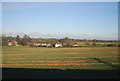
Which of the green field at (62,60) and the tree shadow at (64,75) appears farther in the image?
the green field at (62,60)

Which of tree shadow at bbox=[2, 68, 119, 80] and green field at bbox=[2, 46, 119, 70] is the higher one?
tree shadow at bbox=[2, 68, 119, 80]

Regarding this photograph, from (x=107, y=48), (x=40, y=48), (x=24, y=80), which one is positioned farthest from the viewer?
(x=40, y=48)

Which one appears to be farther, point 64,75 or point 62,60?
point 62,60

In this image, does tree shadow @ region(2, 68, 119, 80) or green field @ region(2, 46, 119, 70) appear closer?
tree shadow @ region(2, 68, 119, 80)

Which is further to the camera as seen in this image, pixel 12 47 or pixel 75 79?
pixel 12 47

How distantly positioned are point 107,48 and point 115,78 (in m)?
14.1

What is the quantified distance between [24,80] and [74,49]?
15.0 meters

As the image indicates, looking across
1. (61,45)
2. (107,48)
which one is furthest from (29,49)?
(107,48)

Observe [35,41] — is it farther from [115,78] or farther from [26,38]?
[115,78]

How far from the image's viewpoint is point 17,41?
60.5 feet

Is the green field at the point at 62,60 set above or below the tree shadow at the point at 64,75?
below

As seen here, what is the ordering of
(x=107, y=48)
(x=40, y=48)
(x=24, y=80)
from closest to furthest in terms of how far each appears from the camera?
(x=24, y=80), (x=107, y=48), (x=40, y=48)

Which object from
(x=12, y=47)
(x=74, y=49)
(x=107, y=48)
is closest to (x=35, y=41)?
(x=12, y=47)

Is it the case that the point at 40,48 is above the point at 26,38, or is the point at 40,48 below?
below
